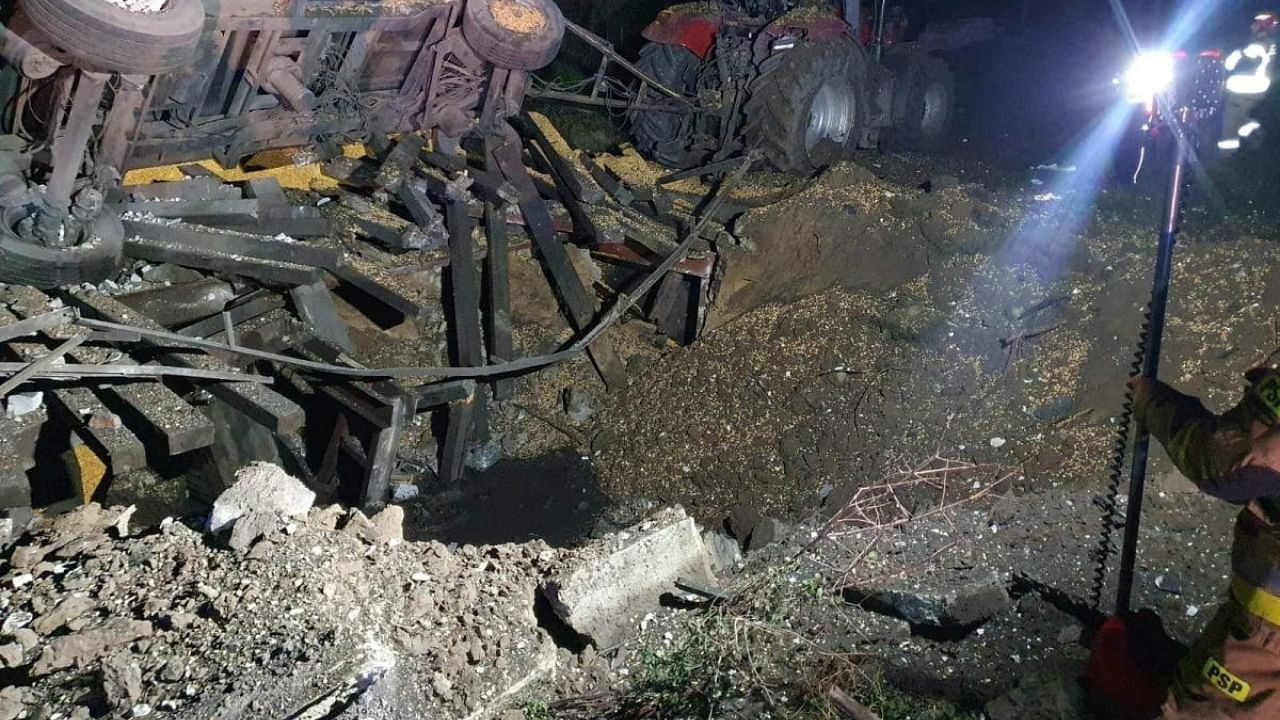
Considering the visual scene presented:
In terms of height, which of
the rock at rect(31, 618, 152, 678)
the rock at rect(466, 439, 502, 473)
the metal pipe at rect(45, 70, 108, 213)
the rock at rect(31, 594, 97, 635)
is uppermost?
the rock at rect(31, 618, 152, 678)

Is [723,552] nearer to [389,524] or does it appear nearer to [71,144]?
[389,524]

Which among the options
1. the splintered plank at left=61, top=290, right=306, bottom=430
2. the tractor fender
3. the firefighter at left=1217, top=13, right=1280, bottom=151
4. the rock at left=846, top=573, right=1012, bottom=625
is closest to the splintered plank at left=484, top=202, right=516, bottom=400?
the splintered plank at left=61, top=290, right=306, bottom=430

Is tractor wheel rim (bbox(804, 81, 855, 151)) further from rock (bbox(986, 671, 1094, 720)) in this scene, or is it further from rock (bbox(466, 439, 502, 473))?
rock (bbox(986, 671, 1094, 720))

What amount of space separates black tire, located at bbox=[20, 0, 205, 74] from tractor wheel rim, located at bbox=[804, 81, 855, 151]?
5.58 metres

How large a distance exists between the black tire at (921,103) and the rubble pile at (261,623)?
24.9 ft

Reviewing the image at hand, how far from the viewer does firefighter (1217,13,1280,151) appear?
7.60 meters

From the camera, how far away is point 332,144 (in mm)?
6809

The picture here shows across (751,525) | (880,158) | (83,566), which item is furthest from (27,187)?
(880,158)

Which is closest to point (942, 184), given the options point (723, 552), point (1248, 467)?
point (723, 552)

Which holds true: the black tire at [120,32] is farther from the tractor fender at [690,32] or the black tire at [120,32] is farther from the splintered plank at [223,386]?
the tractor fender at [690,32]

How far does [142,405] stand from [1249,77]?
8708 millimetres

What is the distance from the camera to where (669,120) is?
8.58 meters

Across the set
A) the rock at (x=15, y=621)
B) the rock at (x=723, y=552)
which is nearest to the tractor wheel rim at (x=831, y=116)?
the rock at (x=723, y=552)

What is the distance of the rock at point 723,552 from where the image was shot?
399 centimetres
